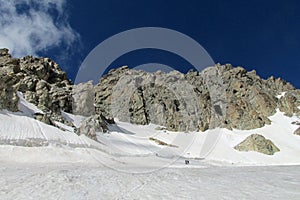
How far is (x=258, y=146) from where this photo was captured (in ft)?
205

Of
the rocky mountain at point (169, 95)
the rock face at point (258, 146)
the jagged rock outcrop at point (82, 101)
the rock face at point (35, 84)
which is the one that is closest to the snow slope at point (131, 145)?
the rock face at point (258, 146)

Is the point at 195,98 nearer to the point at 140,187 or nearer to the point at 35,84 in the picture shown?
the point at 35,84

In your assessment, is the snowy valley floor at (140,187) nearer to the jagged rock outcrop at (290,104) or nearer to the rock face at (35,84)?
the rock face at (35,84)

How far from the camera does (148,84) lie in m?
112

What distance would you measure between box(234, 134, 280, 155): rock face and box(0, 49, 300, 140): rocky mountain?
21378 mm

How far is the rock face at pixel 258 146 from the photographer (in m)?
61.6

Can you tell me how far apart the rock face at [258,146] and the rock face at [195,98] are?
69.6 ft

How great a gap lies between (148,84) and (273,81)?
5195cm

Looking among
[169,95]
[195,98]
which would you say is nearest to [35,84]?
[169,95]

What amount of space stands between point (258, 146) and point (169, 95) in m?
49.3

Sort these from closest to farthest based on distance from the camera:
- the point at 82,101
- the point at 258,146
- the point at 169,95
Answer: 1. the point at 258,146
2. the point at 82,101
3. the point at 169,95

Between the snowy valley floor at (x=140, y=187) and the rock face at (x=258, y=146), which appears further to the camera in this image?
the rock face at (x=258, y=146)

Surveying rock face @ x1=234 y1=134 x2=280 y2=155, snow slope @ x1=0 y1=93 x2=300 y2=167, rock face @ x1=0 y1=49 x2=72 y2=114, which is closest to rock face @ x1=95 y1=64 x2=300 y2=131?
snow slope @ x1=0 y1=93 x2=300 y2=167

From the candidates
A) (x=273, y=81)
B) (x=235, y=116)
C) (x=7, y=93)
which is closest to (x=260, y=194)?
(x=7, y=93)
